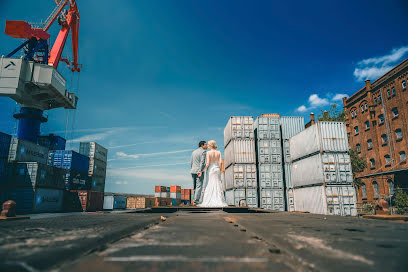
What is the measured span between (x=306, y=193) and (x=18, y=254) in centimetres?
2422

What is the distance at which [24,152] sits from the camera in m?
21.3

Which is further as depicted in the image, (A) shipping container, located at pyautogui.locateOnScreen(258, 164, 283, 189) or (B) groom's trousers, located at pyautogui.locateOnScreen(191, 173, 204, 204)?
(A) shipping container, located at pyautogui.locateOnScreen(258, 164, 283, 189)

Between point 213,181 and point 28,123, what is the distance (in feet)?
98.7

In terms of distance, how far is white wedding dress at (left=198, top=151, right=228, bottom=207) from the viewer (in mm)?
12086

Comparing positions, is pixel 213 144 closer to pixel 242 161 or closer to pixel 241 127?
pixel 242 161

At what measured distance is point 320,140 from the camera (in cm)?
2033

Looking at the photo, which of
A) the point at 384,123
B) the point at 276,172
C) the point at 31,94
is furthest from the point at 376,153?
the point at 31,94

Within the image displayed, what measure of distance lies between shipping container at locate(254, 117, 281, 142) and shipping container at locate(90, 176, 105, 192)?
24758mm

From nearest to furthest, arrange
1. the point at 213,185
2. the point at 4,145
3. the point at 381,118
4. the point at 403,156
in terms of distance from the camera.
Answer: the point at 213,185 < the point at 4,145 < the point at 403,156 < the point at 381,118

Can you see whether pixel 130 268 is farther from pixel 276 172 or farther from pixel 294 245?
pixel 276 172

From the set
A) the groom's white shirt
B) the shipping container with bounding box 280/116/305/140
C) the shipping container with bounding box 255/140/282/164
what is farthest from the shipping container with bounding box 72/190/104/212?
the shipping container with bounding box 280/116/305/140

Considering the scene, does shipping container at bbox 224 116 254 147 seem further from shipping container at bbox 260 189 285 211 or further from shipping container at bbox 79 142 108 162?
shipping container at bbox 79 142 108 162

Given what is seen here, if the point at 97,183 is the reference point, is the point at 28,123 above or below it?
above

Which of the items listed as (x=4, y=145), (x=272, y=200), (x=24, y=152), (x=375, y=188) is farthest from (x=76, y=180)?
(x=375, y=188)
